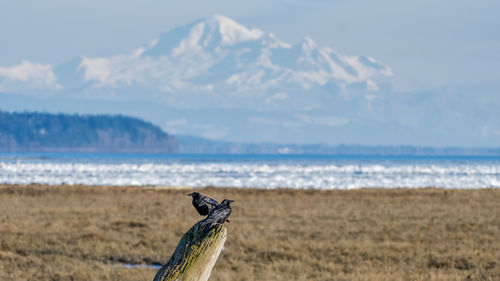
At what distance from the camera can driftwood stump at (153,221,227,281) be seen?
539cm

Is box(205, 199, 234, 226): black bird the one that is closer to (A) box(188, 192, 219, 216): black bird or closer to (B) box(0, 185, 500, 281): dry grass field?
(A) box(188, 192, 219, 216): black bird

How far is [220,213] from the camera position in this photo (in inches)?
215

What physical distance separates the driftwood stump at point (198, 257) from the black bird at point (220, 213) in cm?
4

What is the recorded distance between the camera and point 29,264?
54.4ft

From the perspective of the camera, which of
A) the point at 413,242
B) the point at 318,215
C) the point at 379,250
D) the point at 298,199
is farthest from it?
the point at 298,199

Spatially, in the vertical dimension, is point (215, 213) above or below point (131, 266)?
above

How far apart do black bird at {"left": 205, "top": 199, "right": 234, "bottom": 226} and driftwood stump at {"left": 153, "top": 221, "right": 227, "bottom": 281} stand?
0.04 metres

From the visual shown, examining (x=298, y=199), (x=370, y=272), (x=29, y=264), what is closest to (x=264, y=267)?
(x=370, y=272)

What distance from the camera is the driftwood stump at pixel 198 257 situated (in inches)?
212

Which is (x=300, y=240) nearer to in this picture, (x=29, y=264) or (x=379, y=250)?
(x=379, y=250)

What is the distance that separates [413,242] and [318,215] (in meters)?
8.37

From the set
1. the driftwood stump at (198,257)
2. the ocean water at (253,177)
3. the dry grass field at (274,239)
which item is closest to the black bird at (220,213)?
the driftwood stump at (198,257)

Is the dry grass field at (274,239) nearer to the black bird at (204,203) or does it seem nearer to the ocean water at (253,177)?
the black bird at (204,203)

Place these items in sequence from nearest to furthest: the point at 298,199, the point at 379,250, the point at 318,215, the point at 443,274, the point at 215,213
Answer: the point at 215,213
the point at 443,274
the point at 379,250
the point at 318,215
the point at 298,199
